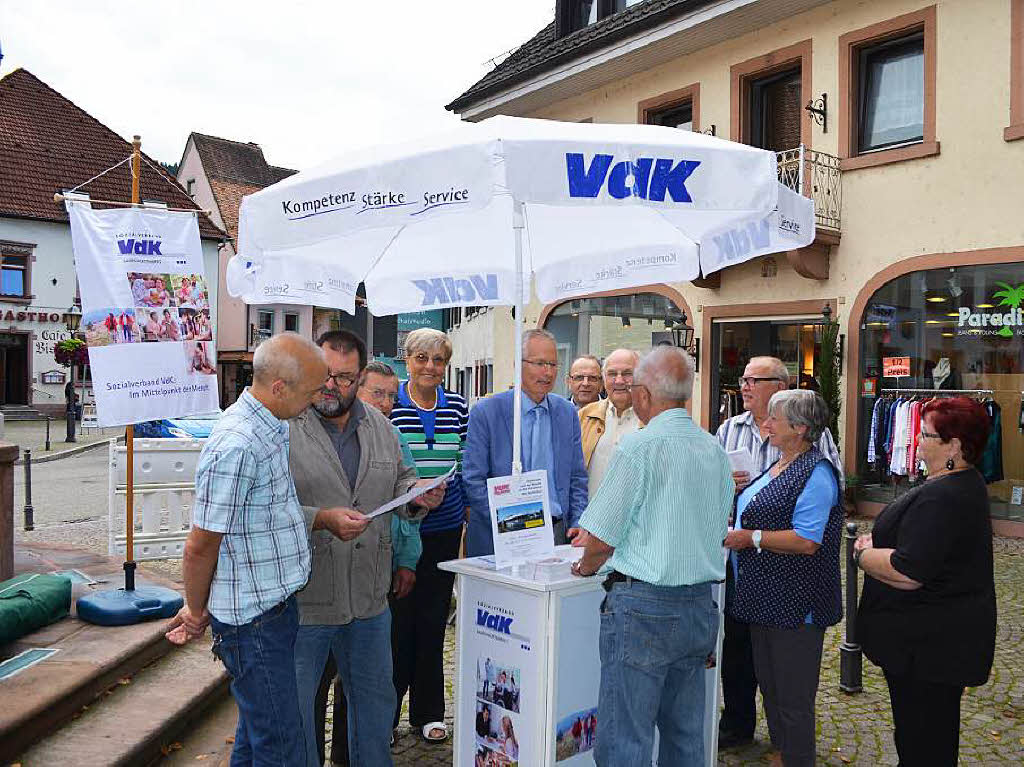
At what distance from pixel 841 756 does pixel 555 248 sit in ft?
10.4

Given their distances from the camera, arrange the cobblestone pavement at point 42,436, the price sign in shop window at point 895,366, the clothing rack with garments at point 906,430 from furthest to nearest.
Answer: the cobblestone pavement at point 42,436 → the price sign in shop window at point 895,366 → the clothing rack with garments at point 906,430

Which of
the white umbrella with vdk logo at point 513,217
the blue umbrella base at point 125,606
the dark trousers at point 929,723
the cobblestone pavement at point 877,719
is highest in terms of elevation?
the white umbrella with vdk logo at point 513,217

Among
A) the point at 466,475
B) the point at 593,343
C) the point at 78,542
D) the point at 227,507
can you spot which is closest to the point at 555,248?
the point at 466,475

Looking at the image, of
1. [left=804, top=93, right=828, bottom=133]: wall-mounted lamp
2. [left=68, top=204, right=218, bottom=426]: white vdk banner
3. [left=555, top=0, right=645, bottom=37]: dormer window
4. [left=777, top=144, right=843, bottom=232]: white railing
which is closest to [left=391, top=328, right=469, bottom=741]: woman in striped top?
[left=68, top=204, right=218, bottom=426]: white vdk banner

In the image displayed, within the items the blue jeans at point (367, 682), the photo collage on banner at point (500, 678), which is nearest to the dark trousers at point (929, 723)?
the photo collage on banner at point (500, 678)

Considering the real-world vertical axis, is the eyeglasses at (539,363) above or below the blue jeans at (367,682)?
above

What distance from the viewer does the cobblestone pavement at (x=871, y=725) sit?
14.0 ft

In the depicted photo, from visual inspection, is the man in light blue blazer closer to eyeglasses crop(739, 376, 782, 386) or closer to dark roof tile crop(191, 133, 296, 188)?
eyeglasses crop(739, 376, 782, 386)

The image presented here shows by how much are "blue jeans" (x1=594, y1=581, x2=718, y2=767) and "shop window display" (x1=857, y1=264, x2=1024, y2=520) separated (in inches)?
336

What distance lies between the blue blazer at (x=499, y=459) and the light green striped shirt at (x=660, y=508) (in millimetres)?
1303

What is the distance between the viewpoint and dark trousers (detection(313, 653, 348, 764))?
12.5 feet

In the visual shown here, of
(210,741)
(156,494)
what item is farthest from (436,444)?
(156,494)

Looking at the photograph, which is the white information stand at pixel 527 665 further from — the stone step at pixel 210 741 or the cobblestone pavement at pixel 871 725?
the stone step at pixel 210 741

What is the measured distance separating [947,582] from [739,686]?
1628 millimetres
